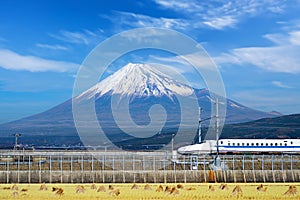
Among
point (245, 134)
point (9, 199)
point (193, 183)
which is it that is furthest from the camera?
point (245, 134)

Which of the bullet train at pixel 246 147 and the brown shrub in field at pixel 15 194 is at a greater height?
the bullet train at pixel 246 147

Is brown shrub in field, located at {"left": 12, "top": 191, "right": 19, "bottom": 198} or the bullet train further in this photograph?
the bullet train

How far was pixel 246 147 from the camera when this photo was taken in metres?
54.0

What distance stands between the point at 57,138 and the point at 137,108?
2672 cm

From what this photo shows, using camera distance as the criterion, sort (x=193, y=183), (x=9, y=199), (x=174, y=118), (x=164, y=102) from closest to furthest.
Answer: (x=9, y=199) → (x=193, y=183) → (x=164, y=102) → (x=174, y=118)

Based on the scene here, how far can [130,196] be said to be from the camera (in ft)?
68.4

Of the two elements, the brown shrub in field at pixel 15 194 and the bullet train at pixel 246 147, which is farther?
the bullet train at pixel 246 147

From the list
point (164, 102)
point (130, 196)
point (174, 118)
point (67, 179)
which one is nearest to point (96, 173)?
point (67, 179)

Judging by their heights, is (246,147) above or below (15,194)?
above

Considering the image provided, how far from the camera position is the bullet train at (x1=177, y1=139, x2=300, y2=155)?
173ft

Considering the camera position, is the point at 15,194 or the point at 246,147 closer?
the point at 15,194

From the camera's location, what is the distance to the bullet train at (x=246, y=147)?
5270 cm

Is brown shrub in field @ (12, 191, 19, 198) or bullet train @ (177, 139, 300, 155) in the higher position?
bullet train @ (177, 139, 300, 155)

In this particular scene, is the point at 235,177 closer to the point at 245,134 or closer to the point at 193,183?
the point at 193,183
